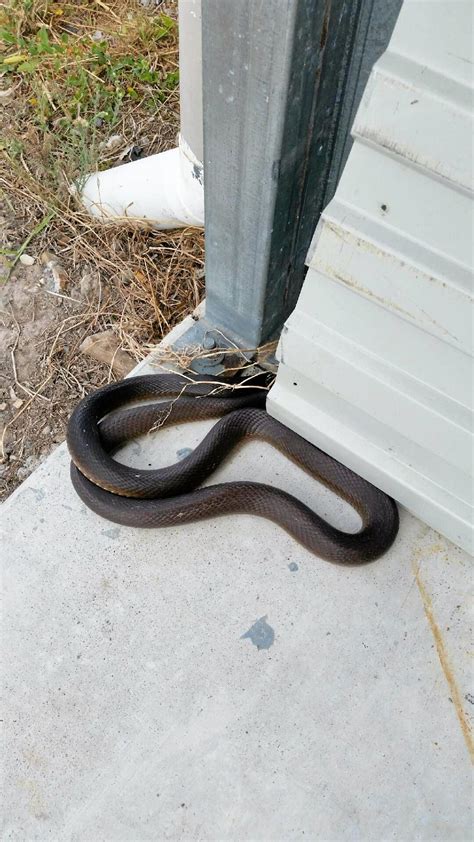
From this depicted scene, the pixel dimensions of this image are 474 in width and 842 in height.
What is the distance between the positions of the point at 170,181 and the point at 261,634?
76.2 inches

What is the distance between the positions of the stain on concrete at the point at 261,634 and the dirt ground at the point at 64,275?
3.87 feet

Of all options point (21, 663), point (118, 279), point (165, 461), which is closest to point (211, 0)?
point (165, 461)

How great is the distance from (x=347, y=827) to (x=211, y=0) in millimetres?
2135

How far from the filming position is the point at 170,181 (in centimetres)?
297

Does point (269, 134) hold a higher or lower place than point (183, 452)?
higher

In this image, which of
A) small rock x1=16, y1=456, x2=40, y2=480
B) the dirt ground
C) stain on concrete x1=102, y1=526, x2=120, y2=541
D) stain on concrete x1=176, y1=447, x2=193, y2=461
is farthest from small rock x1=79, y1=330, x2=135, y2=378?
stain on concrete x1=102, y1=526, x2=120, y2=541

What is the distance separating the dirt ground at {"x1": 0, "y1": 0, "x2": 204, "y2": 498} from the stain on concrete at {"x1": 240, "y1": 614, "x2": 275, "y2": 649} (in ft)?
3.87

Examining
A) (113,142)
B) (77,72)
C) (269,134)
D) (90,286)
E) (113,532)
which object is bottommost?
(113,532)

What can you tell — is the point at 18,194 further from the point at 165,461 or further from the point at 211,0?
the point at 211,0

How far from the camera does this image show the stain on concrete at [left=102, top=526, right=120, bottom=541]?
2.26 meters

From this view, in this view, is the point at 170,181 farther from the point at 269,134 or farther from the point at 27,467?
the point at 27,467

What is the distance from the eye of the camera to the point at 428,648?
2.09 metres

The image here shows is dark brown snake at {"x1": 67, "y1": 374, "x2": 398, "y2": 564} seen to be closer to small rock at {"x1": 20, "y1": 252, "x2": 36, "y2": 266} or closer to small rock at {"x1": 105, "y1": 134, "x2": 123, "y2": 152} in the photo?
small rock at {"x1": 20, "y1": 252, "x2": 36, "y2": 266}

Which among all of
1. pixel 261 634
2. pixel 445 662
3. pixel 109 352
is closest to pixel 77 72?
pixel 109 352
